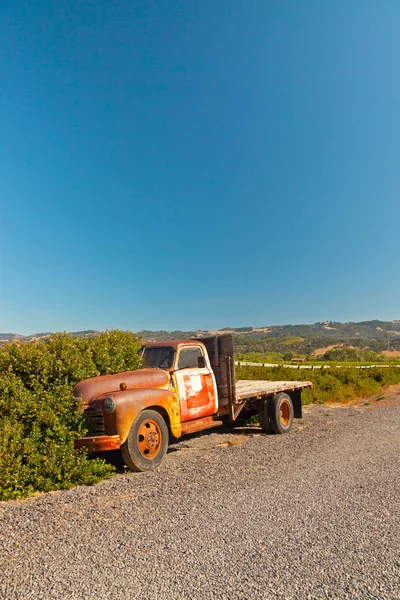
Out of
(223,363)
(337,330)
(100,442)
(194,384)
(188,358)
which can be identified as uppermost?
(337,330)

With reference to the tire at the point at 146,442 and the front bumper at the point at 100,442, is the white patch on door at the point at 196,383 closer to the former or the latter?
the tire at the point at 146,442

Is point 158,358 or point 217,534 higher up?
point 158,358

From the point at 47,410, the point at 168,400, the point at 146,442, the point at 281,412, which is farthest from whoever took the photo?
the point at 281,412

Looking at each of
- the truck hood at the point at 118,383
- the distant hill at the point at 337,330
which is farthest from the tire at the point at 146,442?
the distant hill at the point at 337,330

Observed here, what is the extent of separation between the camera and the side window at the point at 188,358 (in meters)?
8.52

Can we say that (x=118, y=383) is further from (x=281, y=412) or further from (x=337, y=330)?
(x=337, y=330)

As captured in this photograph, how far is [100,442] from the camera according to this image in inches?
249

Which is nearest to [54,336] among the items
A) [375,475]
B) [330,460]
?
[330,460]

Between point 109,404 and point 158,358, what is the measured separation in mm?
2375

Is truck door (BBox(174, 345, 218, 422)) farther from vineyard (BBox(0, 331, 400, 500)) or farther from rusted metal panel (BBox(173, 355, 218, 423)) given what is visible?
vineyard (BBox(0, 331, 400, 500))

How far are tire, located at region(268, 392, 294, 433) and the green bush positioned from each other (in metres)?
4.13

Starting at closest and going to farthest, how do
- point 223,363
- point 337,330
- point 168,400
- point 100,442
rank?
point 100,442 < point 168,400 < point 223,363 < point 337,330

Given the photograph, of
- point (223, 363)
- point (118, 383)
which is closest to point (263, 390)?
point (223, 363)

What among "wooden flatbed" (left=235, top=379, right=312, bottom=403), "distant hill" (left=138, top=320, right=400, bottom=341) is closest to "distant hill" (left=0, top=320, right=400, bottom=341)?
"distant hill" (left=138, top=320, right=400, bottom=341)
